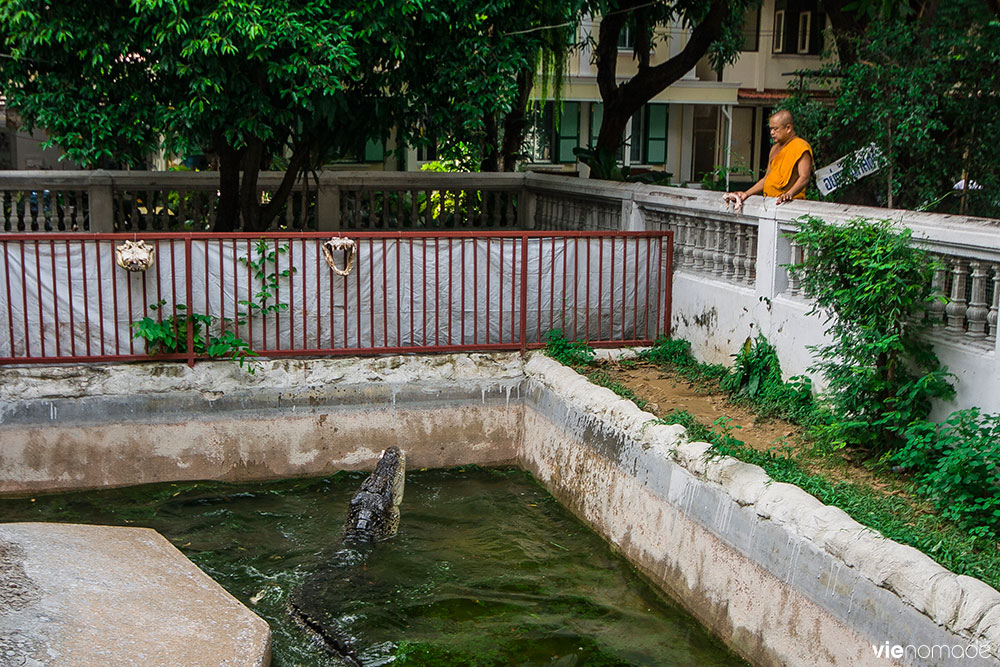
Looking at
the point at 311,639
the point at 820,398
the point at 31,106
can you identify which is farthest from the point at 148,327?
the point at 820,398

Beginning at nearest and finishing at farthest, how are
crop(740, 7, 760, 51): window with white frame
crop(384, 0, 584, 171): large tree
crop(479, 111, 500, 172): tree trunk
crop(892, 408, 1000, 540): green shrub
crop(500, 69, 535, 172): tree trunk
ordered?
crop(892, 408, 1000, 540): green shrub
crop(384, 0, 584, 171): large tree
crop(479, 111, 500, 172): tree trunk
crop(500, 69, 535, 172): tree trunk
crop(740, 7, 760, 51): window with white frame

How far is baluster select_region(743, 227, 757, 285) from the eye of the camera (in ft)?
28.2

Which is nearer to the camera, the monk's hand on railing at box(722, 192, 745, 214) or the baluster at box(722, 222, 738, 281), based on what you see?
the monk's hand on railing at box(722, 192, 745, 214)

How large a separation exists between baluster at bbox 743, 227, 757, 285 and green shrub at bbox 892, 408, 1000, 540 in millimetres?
2733

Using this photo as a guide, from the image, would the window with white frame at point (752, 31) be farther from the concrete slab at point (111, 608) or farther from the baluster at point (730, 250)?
the concrete slab at point (111, 608)

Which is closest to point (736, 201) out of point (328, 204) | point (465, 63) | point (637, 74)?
point (465, 63)

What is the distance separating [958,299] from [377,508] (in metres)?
4.42

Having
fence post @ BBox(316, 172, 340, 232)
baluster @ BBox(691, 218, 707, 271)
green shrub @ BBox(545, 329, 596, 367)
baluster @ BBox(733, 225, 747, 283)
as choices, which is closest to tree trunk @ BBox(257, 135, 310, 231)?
fence post @ BBox(316, 172, 340, 232)

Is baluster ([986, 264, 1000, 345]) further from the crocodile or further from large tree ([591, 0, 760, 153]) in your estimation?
large tree ([591, 0, 760, 153])

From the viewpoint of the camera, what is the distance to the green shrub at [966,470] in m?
5.36

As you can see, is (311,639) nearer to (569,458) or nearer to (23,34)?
(569,458)

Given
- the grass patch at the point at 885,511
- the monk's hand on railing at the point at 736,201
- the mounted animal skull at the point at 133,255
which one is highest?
the monk's hand on railing at the point at 736,201

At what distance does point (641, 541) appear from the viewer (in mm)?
7230

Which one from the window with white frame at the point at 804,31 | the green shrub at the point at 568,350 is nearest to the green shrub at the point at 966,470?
the green shrub at the point at 568,350
